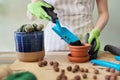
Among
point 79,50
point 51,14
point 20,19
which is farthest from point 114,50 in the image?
point 20,19

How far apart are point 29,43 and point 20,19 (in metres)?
0.83

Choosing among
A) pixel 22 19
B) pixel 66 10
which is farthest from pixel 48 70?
pixel 22 19

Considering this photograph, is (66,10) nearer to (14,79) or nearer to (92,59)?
(92,59)

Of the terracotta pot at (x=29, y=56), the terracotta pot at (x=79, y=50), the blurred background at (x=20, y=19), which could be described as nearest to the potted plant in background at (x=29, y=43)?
the terracotta pot at (x=29, y=56)

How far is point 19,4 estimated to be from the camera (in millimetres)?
1581

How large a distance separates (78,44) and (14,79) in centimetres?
43

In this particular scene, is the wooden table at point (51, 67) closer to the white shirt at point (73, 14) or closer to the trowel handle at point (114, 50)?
the trowel handle at point (114, 50)

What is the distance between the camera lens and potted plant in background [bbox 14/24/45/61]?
31.7 inches

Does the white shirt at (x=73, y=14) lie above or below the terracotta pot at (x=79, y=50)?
above

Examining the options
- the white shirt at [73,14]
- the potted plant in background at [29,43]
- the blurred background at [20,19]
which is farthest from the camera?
the blurred background at [20,19]

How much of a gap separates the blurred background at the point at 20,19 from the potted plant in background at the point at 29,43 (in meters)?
0.79

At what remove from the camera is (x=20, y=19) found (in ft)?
5.25

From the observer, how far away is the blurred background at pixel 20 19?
1.57 m

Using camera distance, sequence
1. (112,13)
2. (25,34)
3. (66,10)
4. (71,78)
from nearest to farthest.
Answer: (71,78) → (25,34) → (66,10) → (112,13)
